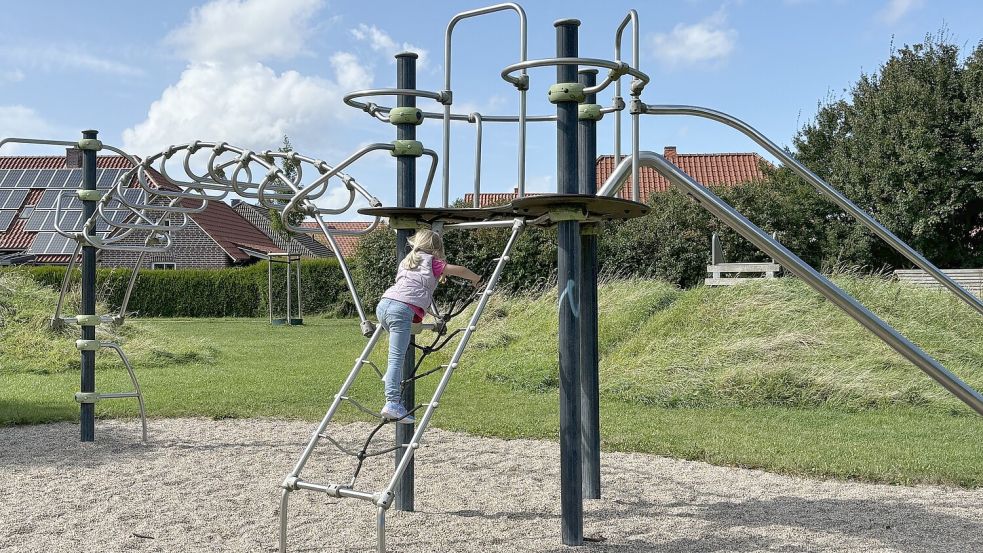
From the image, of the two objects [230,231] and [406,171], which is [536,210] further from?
[230,231]

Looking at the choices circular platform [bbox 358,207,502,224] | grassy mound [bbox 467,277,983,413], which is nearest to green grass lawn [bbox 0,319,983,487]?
grassy mound [bbox 467,277,983,413]

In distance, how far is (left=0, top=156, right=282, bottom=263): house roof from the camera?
28016 millimetres

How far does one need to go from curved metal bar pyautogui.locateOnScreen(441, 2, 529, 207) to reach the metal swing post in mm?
187

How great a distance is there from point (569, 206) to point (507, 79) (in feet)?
2.22

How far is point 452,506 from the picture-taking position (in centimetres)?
497

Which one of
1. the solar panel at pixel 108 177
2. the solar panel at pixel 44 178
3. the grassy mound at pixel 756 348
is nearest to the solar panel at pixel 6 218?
the solar panel at pixel 44 178

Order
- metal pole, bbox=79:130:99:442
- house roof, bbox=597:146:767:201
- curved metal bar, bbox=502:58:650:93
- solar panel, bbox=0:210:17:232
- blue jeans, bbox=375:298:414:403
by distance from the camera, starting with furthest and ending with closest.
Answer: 1. solar panel, bbox=0:210:17:232
2. house roof, bbox=597:146:767:201
3. metal pole, bbox=79:130:99:442
4. blue jeans, bbox=375:298:414:403
5. curved metal bar, bbox=502:58:650:93

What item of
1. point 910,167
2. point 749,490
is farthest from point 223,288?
point 749,490

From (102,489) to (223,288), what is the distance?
67.1 ft

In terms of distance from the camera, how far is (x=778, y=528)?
4.55m

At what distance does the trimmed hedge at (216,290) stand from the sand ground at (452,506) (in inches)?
700

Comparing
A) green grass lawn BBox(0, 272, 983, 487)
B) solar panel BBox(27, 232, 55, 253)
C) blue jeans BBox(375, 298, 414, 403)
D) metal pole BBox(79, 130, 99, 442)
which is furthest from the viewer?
solar panel BBox(27, 232, 55, 253)

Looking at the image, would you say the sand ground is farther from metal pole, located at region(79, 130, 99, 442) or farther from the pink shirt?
the pink shirt

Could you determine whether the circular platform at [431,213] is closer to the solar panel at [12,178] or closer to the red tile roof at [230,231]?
the red tile roof at [230,231]
